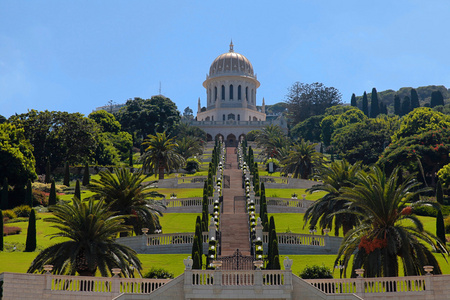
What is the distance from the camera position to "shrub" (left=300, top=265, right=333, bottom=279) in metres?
30.1

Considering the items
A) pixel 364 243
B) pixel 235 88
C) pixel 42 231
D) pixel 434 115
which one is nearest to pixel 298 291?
pixel 364 243

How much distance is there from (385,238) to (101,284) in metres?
13.6

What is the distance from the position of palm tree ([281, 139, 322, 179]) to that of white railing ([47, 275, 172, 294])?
39.5m

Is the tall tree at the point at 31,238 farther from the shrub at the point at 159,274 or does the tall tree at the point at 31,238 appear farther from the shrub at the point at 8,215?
the shrub at the point at 8,215

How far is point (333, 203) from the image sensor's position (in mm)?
38312

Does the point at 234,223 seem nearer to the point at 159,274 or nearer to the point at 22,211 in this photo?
the point at 159,274

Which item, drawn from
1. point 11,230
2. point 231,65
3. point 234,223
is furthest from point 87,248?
point 231,65

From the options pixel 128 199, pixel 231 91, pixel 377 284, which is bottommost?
pixel 377 284

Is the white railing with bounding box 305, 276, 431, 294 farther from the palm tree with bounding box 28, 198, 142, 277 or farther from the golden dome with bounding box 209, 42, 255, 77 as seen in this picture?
the golden dome with bounding box 209, 42, 255, 77

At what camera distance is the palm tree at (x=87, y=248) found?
94.2 feet

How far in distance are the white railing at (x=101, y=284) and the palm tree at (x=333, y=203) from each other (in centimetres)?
1260

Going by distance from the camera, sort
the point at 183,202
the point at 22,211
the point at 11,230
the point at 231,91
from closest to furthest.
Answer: the point at 11,230
the point at 183,202
the point at 22,211
the point at 231,91

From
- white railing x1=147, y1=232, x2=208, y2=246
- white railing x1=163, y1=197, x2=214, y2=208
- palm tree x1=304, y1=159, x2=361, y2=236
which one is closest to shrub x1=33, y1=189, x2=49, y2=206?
white railing x1=163, y1=197, x2=214, y2=208

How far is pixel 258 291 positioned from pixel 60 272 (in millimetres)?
9630
